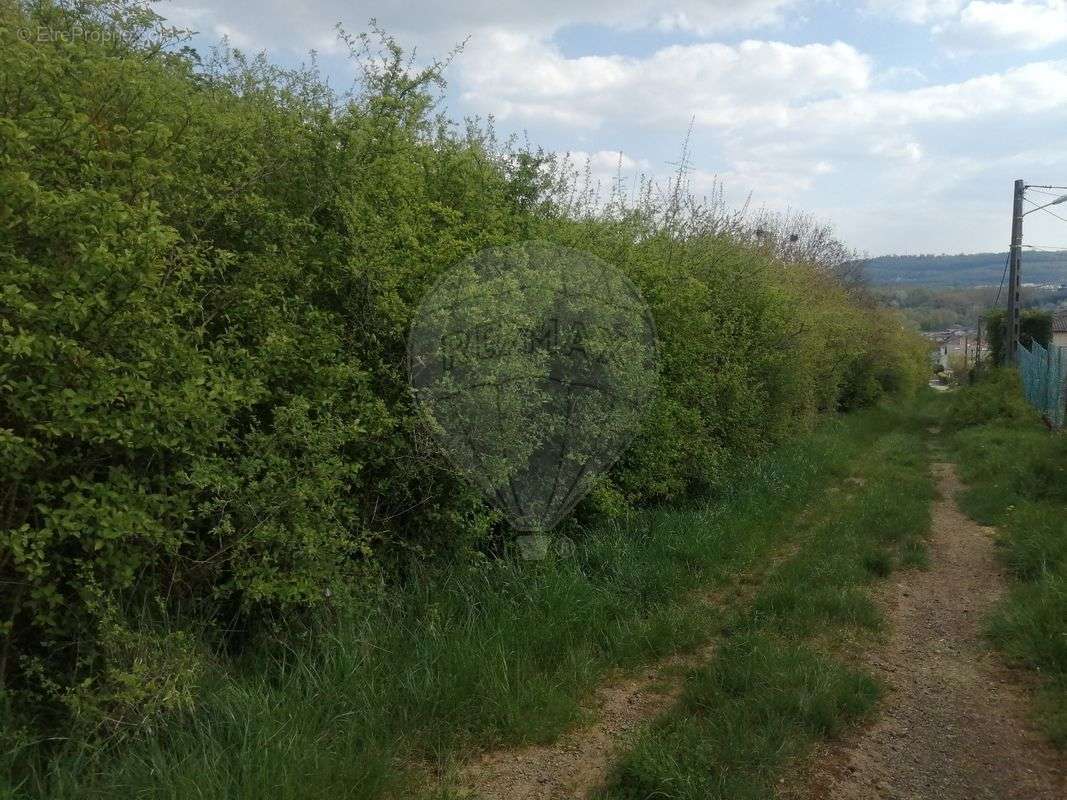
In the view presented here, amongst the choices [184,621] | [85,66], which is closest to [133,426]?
[184,621]

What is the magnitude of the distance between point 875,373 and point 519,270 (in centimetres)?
2333

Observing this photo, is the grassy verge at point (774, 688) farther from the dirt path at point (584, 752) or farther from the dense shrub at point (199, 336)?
the dense shrub at point (199, 336)

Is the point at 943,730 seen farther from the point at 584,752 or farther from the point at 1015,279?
the point at 1015,279

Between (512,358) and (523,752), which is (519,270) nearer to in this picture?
(512,358)

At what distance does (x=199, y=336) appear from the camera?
344 cm

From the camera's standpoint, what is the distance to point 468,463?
4.79m

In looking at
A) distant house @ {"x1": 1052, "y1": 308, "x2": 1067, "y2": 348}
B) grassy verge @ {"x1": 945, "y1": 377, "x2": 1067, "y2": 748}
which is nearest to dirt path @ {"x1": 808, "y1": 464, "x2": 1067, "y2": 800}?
grassy verge @ {"x1": 945, "y1": 377, "x2": 1067, "y2": 748}
